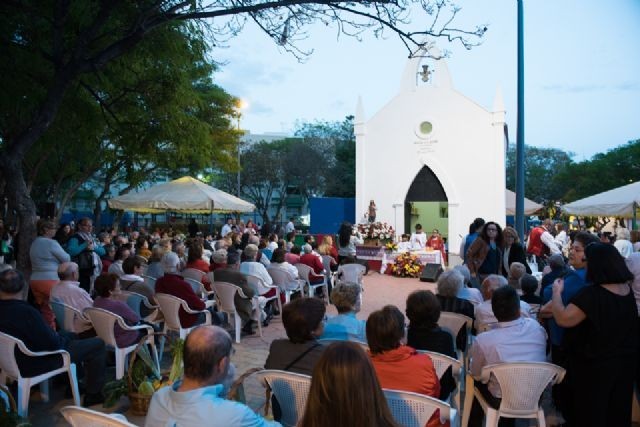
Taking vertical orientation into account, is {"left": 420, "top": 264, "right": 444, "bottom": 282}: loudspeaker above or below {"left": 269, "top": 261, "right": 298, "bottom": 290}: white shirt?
below

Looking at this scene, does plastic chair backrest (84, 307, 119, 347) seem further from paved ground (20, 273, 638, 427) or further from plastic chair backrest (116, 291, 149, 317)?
plastic chair backrest (116, 291, 149, 317)

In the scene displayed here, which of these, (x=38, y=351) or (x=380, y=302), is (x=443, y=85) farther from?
(x=38, y=351)

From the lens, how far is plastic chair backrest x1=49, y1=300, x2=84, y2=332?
15.4ft

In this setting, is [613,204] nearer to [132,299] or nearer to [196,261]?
[196,261]

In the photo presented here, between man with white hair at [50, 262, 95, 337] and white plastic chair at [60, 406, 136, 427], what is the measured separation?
284 cm

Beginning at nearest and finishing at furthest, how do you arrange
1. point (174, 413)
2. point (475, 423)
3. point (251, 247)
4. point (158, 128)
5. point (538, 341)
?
point (174, 413) < point (538, 341) < point (475, 423) < point (158, 128) < point (251, 247)

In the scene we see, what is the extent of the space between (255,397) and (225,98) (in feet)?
61.7

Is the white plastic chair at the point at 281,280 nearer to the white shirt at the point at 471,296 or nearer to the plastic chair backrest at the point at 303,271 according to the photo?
the plastic chair backrest at the point at 303,271

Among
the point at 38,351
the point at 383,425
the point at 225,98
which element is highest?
the point at 225,98

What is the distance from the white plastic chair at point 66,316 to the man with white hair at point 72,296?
0.01m

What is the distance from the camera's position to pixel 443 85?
2022 centimetres

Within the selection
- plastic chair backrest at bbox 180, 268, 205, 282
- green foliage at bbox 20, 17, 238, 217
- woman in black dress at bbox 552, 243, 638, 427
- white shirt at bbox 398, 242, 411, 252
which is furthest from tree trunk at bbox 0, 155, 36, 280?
white shirt at bbox 398, 242, 411, 252

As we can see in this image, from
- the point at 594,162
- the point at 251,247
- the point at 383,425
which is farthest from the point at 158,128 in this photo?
the point at 594,162

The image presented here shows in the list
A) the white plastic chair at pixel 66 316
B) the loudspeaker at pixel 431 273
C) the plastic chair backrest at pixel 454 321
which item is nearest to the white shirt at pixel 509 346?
the plastic chair backrest at pixel 454 321
